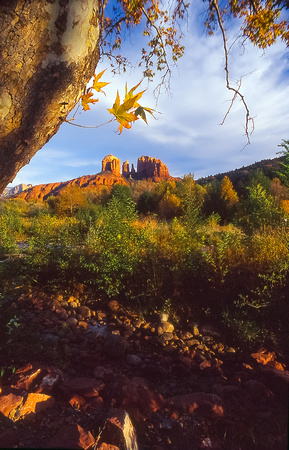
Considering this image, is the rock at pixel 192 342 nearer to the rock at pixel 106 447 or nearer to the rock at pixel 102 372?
the rock at pixel 102 372

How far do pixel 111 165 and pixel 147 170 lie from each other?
21.3m

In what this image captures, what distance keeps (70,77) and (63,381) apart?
2006 mm

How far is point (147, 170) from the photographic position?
4417 inches

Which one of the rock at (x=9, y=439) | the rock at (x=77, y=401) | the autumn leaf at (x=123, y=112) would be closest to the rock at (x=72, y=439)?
the rock at (x=9, y=439)

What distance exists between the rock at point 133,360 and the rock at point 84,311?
45.2 inches

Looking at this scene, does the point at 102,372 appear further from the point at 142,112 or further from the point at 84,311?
the point at 142,112

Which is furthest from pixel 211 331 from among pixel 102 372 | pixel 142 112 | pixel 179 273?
pixel 142 112

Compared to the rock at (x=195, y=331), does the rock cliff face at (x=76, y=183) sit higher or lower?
higher

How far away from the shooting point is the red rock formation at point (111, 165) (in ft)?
395

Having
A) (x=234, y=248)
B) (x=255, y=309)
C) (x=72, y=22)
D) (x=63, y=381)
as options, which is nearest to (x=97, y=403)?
(x=63, y=381)

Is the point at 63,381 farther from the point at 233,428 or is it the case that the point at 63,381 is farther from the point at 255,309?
the point at 255,309

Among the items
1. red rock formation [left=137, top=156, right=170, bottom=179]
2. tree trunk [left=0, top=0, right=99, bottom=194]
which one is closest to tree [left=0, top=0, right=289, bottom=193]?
tree trunk [left=0, top=0, right=99, bottom=194]

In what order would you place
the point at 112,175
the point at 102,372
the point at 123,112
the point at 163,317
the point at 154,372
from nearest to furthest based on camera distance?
the point at 123,112, the point at 102,372, the point at 154,372, the point at 163,317, the point at 112,175

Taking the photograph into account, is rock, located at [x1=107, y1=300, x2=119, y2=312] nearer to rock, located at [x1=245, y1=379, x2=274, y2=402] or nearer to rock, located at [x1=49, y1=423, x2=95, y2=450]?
rock, located at [x1=245, y1=379, x2=274, y2=402]
